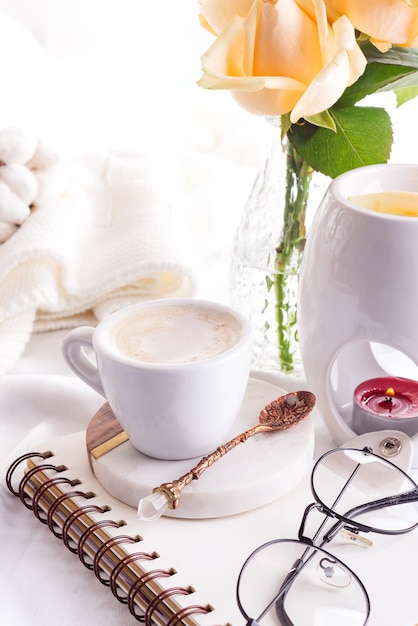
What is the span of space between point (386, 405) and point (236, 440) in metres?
0.12

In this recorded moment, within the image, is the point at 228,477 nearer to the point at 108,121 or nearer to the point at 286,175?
the point at 286,175

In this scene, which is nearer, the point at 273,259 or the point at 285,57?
the point at 285,57

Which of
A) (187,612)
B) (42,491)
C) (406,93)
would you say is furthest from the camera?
(406,93)

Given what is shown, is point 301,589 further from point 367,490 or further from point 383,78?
point 383,78

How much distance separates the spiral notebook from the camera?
44 centimetres

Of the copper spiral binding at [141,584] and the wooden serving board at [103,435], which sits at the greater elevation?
the wooden serving board at [103,435]

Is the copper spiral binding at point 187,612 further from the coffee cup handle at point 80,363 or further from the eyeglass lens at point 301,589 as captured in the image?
the coffee cup handle at point 80,363

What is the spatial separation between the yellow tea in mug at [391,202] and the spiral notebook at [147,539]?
7.7 inches

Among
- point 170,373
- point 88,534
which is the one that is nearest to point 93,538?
point 88,534

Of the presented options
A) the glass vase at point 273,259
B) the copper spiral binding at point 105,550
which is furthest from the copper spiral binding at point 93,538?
the glass vase at point 273,259

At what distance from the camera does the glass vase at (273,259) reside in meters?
0.67

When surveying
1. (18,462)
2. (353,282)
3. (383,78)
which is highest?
(383,78)

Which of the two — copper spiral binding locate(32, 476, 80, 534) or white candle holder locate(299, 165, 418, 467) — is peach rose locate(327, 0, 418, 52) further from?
copper spiral binding locate(32, 476, 80, 534)

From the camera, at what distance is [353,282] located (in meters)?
0.54
